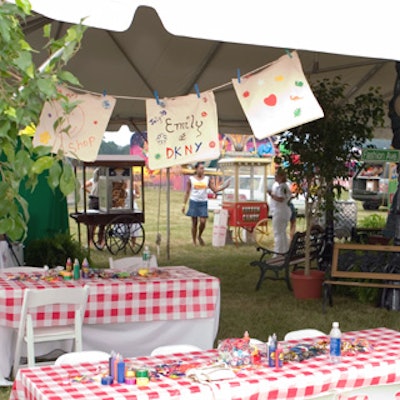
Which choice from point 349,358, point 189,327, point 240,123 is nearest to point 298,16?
point 349,358

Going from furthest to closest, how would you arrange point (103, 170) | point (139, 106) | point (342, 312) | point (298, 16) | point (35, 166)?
point (103, 170) → point (139, 106) → point (342, 312) → point (298, 16) → point (35, 166)

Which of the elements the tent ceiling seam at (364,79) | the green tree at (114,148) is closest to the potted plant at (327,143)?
the tent ceiling seam at (364,79)

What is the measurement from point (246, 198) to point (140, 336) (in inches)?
394

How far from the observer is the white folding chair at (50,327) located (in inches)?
193

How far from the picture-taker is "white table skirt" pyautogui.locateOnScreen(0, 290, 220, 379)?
5.70 metres

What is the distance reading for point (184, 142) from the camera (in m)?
5.19

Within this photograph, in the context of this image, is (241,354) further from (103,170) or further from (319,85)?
(103,170)

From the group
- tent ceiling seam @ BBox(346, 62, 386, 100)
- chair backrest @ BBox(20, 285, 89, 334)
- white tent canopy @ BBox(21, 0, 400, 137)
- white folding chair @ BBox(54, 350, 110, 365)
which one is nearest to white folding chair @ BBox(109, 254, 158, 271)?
chair backrest @ BBox(20, 285, 89, 334)

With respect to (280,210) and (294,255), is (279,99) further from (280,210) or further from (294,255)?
(280,210)

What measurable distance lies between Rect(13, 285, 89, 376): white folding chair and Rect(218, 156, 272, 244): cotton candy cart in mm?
9012

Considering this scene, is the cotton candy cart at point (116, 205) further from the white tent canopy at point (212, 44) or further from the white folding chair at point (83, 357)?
the white folding chair at point (83, 357)

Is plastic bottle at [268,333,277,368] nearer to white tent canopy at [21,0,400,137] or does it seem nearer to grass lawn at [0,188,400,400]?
white tent canopy at [21,0,400,137]

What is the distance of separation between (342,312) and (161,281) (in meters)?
2.77

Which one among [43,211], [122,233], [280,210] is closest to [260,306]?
[280,210]
